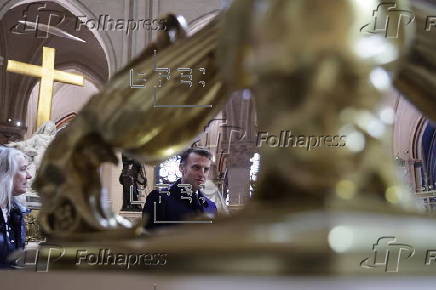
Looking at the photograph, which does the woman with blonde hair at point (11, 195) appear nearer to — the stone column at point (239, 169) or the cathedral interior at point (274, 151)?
the cathedral interior at point (274, 151)

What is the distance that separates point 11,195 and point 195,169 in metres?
0.65

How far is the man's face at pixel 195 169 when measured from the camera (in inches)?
65.6

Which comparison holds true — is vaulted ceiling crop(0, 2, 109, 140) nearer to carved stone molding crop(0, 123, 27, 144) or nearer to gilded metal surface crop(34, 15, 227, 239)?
carved stone molding crop(0, 123, 27, 144)

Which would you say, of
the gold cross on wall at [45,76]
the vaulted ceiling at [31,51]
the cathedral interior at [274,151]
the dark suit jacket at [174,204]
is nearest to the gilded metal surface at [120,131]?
the cathedral interior at [274,151]

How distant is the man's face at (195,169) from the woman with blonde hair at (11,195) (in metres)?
0.55

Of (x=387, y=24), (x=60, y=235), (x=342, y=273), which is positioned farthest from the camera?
(x=60, y=235)

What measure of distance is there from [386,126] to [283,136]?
0.26 ft

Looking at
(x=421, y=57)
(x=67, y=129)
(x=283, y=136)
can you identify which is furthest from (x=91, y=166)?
(x=421, y=57)

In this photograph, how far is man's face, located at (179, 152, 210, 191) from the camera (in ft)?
5.47

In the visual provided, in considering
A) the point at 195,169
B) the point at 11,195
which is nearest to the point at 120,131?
the point at 195,169

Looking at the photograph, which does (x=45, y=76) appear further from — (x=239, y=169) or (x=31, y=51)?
(x=31, y=51)

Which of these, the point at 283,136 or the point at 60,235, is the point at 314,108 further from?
the point at 60,235

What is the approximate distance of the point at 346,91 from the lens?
0.40m

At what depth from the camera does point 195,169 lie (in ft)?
5.54
